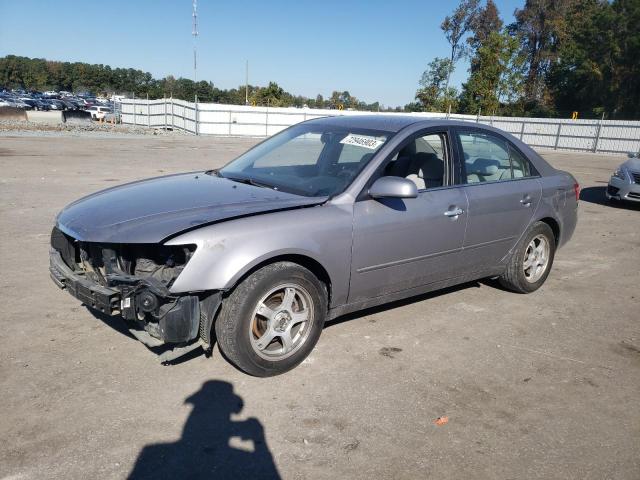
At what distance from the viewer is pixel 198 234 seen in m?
3.09

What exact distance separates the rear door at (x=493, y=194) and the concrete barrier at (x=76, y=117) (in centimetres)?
3407

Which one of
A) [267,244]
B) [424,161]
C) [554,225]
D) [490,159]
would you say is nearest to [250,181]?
[267,244]

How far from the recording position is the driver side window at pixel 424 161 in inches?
168

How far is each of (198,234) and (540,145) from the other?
34.8 metres

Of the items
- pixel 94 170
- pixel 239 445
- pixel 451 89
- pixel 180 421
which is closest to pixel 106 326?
pixel 180 421

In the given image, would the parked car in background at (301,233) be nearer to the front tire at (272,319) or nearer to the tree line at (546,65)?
the front tire at (272,319)

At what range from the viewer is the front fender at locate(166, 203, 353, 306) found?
3062 millimetres

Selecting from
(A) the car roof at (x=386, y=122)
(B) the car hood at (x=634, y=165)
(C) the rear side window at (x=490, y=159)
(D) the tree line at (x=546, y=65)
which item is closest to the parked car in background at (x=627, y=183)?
(B) the car hood at (x=634, y=165)

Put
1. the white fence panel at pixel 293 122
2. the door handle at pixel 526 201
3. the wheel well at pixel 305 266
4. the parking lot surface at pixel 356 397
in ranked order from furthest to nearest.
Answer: the white fence panel at pixel 293 122 < the door handle at pixel 526 201 < the wheel well at pixel 305 266 < the parking lot surface at pixel 356 397

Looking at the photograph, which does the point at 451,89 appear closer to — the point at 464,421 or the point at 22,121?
the point at 22,121

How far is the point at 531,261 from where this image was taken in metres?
5.32

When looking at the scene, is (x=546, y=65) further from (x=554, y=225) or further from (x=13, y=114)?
(x=554, y=225)

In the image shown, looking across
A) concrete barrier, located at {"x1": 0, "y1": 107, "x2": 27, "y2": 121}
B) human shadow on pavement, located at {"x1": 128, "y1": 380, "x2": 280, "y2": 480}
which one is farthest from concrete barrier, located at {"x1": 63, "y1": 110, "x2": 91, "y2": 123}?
human shadow on pavement, located at {"x1": 128, "y1": 380, "x2": 280, "y2": 480}

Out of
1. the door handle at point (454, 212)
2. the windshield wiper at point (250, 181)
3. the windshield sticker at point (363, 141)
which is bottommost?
the door handle at point (454, 212)
